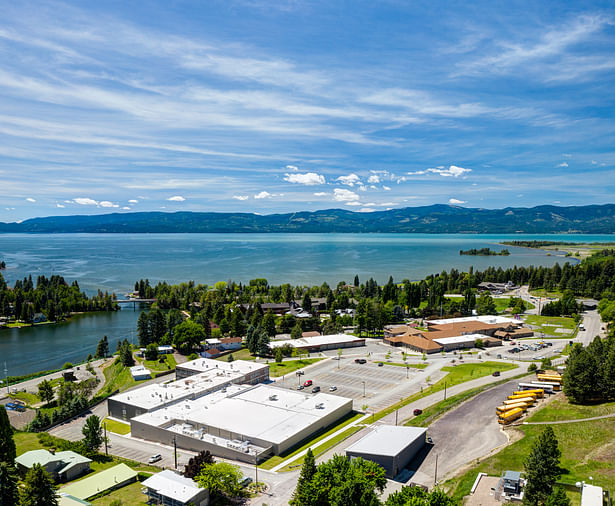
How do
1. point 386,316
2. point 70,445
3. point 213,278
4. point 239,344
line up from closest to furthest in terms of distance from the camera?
point 70,445 → point 239,344 → point 386,316 → point 213,278

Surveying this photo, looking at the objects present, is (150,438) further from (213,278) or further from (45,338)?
(213,278)

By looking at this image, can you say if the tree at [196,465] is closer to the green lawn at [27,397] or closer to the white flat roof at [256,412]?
the white flat roof at [256,412]

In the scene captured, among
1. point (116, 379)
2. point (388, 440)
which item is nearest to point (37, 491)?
point (388, 440)

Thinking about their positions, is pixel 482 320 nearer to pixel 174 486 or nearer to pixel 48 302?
pixel 174 486

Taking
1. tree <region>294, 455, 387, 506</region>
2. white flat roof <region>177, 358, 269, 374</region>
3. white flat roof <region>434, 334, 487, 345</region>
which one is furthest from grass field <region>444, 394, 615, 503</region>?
white flat roof <region>434, 334, 487, 345</region>

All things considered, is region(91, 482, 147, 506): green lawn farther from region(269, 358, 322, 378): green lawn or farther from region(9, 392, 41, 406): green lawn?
region(9, 392, 41, 406): green lawn

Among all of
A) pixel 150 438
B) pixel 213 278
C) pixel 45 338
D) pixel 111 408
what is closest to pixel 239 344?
pixel 111 408
